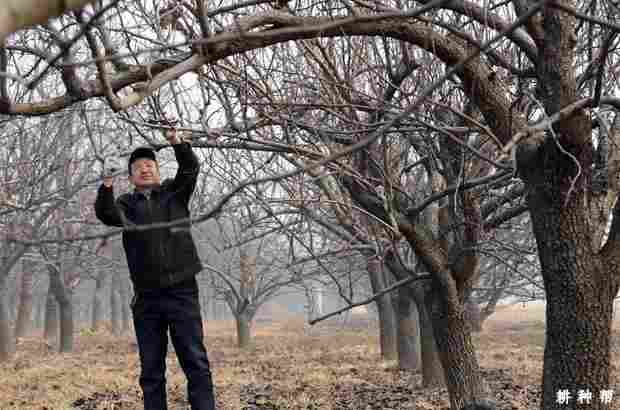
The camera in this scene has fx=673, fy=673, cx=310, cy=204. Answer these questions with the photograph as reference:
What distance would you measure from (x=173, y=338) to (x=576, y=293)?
2.22m

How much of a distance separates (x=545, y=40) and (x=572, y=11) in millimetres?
1760

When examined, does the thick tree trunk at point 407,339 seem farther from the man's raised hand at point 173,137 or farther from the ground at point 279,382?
the man's raised hand at point 173,137

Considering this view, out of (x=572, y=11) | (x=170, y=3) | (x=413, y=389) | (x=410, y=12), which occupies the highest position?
(x=170, y=3)

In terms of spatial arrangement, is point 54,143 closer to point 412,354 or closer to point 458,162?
point 412,354

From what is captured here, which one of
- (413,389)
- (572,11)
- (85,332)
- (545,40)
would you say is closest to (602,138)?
(545,40)

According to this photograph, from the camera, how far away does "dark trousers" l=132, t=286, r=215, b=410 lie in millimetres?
3512

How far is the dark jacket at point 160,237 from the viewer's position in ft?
11.3

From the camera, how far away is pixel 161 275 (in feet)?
11.4

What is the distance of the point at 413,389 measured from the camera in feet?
28.0

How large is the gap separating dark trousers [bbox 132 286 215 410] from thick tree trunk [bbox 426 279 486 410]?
7.83ft

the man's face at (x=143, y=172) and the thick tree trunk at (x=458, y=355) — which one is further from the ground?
the man's face at (x=143, y=172)

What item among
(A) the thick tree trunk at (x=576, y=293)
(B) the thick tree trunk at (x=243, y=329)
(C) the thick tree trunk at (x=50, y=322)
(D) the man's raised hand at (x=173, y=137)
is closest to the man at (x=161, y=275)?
(D) the man's raised hand at (x=173, y=137)

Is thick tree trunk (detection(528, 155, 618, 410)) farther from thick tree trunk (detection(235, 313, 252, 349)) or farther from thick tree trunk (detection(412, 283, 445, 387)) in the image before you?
thick tree trunk (detection(235, 313, 252, 349))

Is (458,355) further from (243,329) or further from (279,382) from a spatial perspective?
(243,329)
